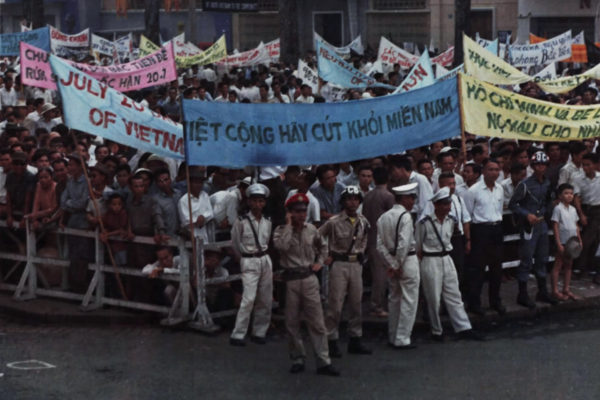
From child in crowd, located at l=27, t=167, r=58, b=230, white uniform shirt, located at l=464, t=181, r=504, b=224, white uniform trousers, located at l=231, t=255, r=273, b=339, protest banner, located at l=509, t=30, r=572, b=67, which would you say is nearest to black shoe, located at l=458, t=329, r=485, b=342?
white uniform shirt, located at l=464, t=181, r=504, b=224

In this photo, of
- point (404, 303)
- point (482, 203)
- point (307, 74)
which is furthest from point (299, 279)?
point (307, 74)

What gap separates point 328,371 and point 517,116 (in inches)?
166

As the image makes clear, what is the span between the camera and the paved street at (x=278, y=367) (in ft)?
28.8

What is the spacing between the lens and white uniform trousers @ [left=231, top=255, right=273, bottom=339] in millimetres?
10227

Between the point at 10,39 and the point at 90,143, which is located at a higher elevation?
the point at 10,39

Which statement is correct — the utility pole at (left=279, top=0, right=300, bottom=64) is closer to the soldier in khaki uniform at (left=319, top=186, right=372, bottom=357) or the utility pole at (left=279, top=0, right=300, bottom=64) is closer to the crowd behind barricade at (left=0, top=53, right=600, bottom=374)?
the crowd behind barricade at (left=0, top=53, right=600, bottom=374)

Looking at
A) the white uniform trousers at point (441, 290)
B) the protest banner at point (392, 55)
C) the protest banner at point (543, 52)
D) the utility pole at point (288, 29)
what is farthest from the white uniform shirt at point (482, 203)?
the utility pole at point (288, 29)

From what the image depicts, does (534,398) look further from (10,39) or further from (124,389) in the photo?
(10,39)

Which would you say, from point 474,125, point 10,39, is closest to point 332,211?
point 474,125

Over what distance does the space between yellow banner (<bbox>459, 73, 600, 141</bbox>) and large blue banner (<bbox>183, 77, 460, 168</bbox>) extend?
17.1 inches

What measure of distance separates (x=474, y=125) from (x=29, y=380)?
17.4ft

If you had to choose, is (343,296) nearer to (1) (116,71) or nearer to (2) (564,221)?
(2) (564,221)

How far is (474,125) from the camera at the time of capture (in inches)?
469

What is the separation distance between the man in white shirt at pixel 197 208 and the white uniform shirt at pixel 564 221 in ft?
12.1
